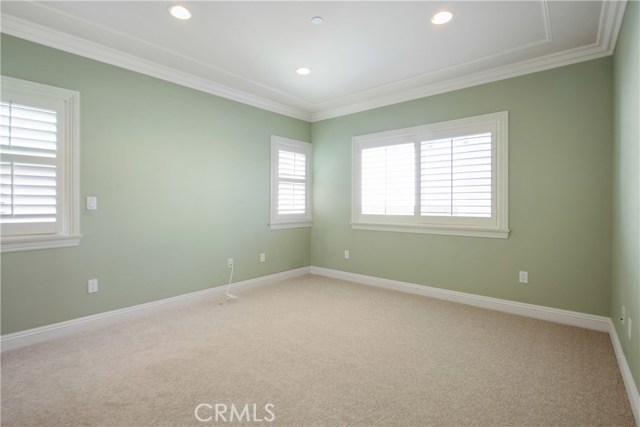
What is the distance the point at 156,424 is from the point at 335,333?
5.34 feet

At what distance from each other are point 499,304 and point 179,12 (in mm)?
4250

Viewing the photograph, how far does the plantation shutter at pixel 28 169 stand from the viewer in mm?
2641

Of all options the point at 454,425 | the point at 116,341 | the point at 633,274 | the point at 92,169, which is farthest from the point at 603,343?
the point at 92,169

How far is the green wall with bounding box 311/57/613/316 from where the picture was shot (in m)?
3.07

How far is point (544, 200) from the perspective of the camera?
336 centimetres

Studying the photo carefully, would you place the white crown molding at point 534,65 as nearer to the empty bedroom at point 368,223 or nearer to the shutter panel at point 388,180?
the empty bedroom at point 368,223

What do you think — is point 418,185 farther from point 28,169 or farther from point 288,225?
point 28,169

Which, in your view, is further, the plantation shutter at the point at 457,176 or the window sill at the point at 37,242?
the plantation shutter at the point at 457,176

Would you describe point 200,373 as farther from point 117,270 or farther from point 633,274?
point 633,274

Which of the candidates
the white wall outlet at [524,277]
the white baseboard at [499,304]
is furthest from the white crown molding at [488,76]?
the white baseboard at [499,304]

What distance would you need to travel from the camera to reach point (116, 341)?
2824 millimetres

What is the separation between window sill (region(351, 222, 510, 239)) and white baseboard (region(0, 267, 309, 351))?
194 cm

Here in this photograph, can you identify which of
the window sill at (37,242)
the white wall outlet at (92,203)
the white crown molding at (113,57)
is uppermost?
the white crown molding at (113,57)

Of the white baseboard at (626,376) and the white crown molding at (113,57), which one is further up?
the white crown molding at (113,57)
